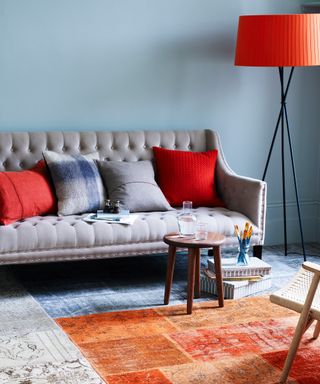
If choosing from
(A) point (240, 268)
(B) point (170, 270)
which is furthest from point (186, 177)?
(B) point (170, 270)

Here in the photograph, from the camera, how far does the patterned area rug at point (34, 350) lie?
10.9 feet

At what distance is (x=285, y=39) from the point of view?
5.05 m

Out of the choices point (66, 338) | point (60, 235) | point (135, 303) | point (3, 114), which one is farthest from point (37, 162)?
point (66, 338)

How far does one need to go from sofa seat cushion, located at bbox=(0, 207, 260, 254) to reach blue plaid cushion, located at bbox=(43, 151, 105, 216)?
0.10 m

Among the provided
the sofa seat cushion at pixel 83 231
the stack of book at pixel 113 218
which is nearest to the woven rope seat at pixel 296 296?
the sofa seat cushion at pixel 83 231

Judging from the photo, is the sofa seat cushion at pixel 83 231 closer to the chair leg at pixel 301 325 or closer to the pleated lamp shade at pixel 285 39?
the pleated lamp shade at pixel 285 39

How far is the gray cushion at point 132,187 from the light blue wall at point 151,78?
46 centimetres

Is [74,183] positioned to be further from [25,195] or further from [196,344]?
[196,344]

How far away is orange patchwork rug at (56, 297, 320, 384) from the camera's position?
11.2ft

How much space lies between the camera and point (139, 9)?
5.32 metres

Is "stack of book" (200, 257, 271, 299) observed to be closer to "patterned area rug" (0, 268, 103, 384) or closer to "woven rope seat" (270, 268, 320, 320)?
"woven rope seat" (270, 268, 320, 320)

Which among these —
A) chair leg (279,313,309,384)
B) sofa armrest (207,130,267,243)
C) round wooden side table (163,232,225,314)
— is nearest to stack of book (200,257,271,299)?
round wooden side table (163,232,225,314)

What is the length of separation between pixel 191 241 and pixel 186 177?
1.01m

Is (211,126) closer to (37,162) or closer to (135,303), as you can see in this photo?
(37,162)
